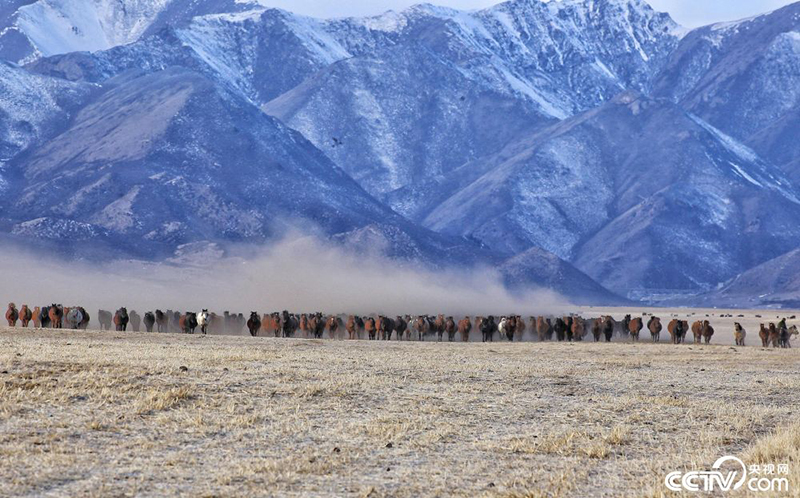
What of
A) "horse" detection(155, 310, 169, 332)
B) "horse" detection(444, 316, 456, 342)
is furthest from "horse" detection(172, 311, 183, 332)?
"horse" detection(444, 316, 456, 342)

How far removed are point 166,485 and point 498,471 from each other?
585 centimetres

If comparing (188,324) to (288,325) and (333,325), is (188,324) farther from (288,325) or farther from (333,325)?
(333,325)

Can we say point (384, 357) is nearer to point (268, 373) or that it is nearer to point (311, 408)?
point (268, 373)

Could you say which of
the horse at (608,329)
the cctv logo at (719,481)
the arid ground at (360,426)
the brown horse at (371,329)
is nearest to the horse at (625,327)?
the horse at (608,329)

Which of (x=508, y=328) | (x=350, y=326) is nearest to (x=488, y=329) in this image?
(x=508, y=328)

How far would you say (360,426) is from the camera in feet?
84.5

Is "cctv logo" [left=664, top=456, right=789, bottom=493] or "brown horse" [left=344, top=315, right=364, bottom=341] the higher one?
"brown horse" [left=344, top=315, right=364, bottom=341]

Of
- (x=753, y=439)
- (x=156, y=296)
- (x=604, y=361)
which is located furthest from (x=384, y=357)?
(x=156, y=296)

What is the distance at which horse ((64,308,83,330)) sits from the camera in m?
73.2

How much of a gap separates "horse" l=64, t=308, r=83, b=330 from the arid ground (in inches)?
1215

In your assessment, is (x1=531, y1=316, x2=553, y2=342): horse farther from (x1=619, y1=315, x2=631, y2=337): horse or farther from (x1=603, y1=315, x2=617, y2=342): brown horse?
(x1=619, y1=315, x2=631, y2=337): horse

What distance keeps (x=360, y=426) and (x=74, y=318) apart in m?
51.3

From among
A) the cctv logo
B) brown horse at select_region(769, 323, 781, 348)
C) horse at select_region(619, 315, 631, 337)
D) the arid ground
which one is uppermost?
horse at select_region(619, 315, 631, 337)

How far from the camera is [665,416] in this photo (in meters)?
29.0
